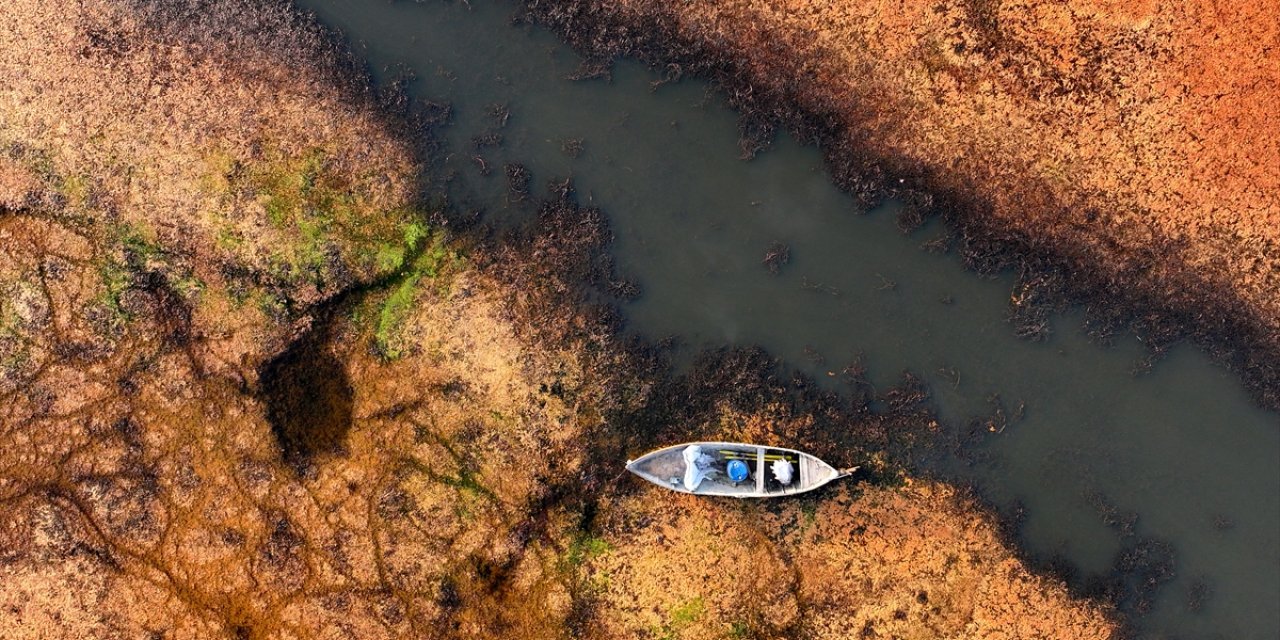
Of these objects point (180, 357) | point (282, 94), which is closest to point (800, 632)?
point (180, 357)

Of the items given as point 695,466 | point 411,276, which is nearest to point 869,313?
point 695,466

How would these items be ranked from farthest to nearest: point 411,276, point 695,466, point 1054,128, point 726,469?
point 411,276 → point 1054,128 → point 726,469 → point 695,466

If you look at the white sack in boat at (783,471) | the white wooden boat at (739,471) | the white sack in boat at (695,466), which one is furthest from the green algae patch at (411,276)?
the white sack in boat at (783,471)

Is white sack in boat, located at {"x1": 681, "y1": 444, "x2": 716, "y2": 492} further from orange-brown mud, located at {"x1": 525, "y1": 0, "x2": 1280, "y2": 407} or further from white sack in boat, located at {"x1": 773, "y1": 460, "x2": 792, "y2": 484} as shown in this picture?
orange-brown mud, located at {"x1": 525, "y1": 0, "x2": 1280, "y2": 407}

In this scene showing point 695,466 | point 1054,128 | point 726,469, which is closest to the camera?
point 695,466

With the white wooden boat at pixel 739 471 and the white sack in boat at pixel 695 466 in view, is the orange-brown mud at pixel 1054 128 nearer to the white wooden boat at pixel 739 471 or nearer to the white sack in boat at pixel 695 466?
the white wooden boat at pixel 739 471

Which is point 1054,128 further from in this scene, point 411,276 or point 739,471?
point 411,276

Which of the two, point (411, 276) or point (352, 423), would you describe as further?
point (411, 276)

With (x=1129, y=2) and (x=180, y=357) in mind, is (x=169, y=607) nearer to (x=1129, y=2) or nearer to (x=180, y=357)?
(x=180, y=357)
